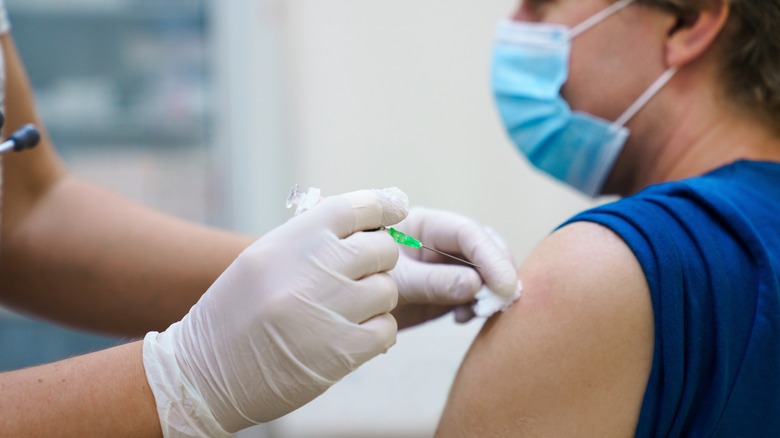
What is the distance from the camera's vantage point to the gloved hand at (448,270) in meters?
0.97

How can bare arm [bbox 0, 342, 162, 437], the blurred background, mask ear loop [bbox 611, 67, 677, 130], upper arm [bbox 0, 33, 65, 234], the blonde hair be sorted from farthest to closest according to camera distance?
1. the blurred background
2. upper arm [bbox 0, 33, 65, 234]
3. mask ear loop [bbox 611, 67, 677, 130]
4. the blonde hair
5. bare arm [bbox 0, 342, 162, 437]

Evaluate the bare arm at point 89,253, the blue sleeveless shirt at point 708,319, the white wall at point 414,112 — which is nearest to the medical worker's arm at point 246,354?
the blue sleeveless shirt at point 708,319

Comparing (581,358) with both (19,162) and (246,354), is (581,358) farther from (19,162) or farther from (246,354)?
(19,162)

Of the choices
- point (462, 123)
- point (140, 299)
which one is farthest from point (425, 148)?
point (140, 299)

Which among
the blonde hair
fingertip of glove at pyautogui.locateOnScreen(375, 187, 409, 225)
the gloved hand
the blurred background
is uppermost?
the blonde hair

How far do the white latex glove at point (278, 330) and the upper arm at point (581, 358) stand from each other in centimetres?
17

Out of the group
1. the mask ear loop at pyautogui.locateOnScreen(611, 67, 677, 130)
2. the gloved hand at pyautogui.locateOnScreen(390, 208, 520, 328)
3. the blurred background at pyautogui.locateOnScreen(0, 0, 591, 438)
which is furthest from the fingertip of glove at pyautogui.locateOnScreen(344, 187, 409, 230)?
the blurred background at pyautogui.locateOnScreen(0, 0, 591, 438)

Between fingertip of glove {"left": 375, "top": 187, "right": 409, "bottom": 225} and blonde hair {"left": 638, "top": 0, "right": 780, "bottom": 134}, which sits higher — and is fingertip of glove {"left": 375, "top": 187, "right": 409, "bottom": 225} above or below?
below

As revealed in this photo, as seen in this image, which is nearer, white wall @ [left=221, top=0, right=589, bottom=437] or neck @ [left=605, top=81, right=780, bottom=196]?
neck @ [left=605, top=81, right=780, bottom=196]

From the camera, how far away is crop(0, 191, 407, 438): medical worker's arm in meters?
0.78

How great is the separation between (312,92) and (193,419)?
2.04m

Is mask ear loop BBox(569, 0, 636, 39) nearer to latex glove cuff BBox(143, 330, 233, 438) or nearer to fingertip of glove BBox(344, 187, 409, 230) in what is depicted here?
fingertip of glove BBox(344, 187, 409, 230)

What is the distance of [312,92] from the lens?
272 centimetres

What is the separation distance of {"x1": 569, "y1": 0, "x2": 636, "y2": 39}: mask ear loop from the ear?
0.11 m
